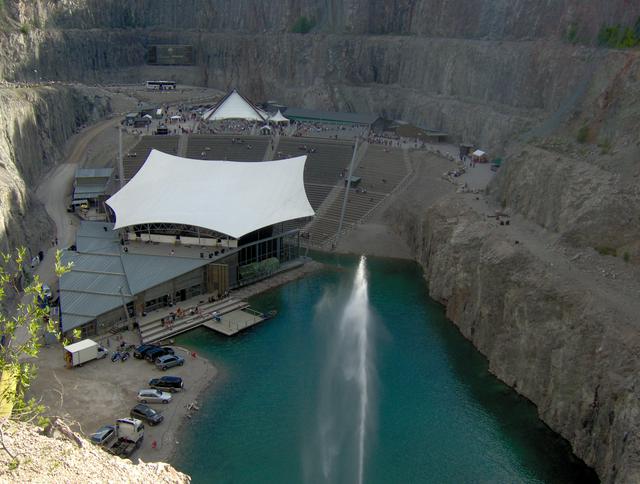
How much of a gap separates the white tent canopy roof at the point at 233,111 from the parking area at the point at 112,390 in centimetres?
4535

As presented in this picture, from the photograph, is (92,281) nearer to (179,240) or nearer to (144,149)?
(179,240)

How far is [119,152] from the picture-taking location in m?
67.0

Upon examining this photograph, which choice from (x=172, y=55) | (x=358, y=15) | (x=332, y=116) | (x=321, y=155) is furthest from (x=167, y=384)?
(x=172, y=55)

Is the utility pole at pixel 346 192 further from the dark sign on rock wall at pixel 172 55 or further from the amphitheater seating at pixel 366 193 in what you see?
the dark sign on rock wall at pixel 172 55

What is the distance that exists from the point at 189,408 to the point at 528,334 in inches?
705

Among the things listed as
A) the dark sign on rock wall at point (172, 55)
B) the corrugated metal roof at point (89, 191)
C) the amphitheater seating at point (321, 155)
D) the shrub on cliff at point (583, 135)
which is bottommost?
the corrugated metal roof at point (89, 191)

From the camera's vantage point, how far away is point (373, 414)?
3200cm

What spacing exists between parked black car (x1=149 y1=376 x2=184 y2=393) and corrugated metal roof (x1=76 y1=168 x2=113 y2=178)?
115 feet

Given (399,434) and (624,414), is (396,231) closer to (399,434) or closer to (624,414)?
(399,434)

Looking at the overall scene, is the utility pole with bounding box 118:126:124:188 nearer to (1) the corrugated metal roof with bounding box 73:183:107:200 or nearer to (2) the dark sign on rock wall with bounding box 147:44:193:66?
(1) the corrugated metal roof with bounding box 73:183:107:200

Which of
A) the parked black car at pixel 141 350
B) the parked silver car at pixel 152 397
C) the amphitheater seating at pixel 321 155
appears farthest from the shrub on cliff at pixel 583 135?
the parked silver car at pixel 152 397

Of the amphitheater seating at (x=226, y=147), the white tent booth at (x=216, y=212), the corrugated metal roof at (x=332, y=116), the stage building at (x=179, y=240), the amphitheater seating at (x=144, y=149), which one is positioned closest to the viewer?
the stage building at (x=179, y=240)

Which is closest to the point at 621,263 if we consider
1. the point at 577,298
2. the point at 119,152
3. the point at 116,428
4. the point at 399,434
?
the point at 577,298

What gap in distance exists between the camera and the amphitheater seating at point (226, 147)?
70.8 meters
